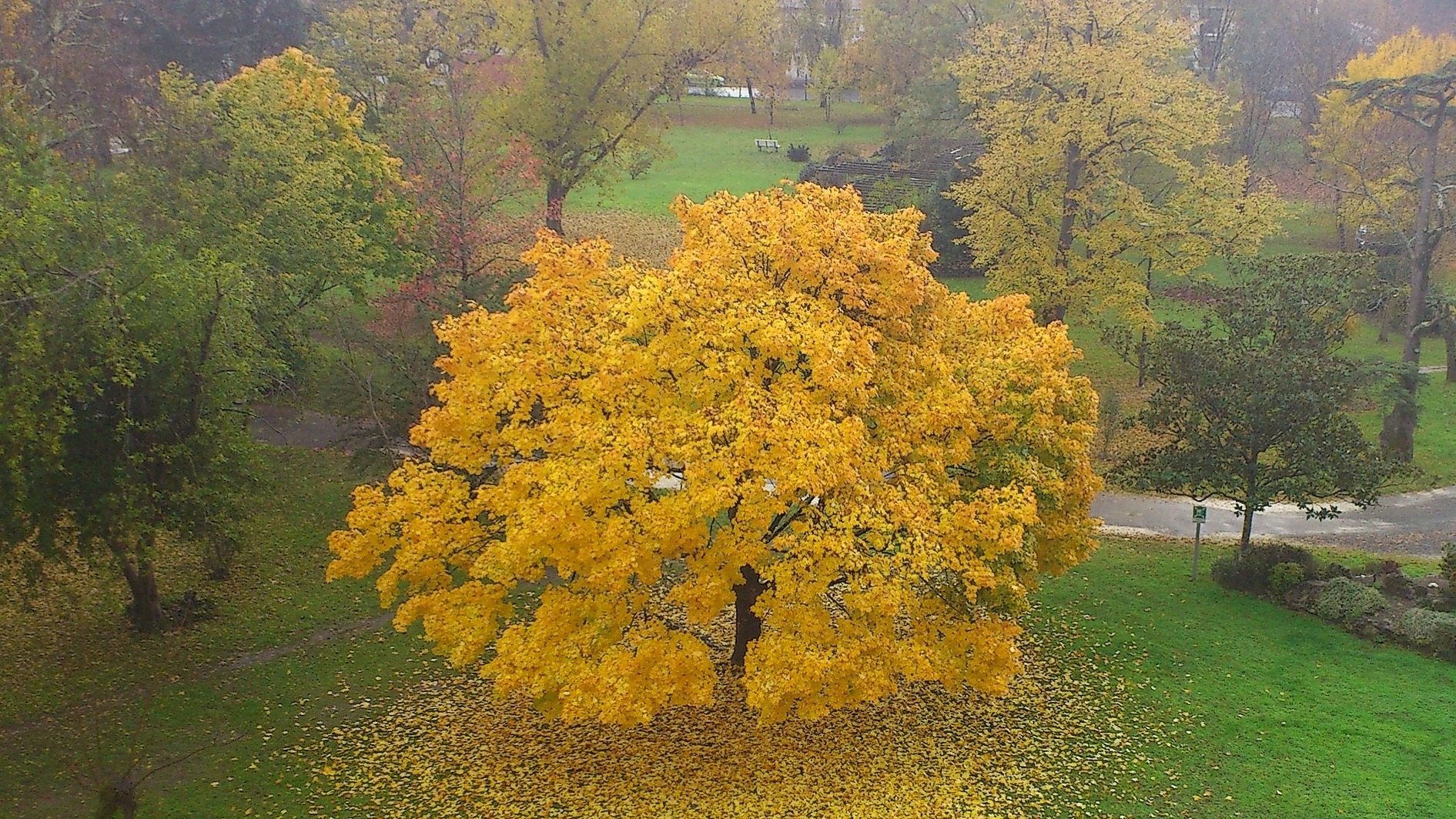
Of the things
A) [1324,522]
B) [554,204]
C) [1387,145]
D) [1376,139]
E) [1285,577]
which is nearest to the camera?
[1285,577]

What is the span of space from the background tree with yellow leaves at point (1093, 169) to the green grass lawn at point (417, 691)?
43.6ft

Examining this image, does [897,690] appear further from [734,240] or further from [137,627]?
[137,627]

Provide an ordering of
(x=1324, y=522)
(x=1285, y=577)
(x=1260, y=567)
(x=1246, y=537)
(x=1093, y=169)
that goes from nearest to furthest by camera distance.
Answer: (x=1285, y=577)
(x=1260, y=567)
(x=1246, y=537)
(x=1324, y=522)
(x=1093, y=169)

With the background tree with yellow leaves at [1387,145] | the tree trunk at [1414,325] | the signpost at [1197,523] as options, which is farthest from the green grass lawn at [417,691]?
the background tree with yellow leaves at [1387,145]

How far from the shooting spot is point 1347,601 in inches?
717

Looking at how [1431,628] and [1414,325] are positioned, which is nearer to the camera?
[1431,628]

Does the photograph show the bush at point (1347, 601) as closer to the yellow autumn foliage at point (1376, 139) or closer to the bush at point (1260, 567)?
the bush at point (1260, 567)

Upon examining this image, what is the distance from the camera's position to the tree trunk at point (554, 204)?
106 ft

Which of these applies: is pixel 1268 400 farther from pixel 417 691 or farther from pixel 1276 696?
pixel 417 691

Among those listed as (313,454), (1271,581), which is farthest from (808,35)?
(1271,581)

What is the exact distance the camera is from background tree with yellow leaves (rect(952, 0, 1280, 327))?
29547mm

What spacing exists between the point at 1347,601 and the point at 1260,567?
166 cm

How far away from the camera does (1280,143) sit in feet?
170

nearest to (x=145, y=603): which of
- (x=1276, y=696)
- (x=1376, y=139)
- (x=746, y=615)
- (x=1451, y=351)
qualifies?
(x=746, y=615)
